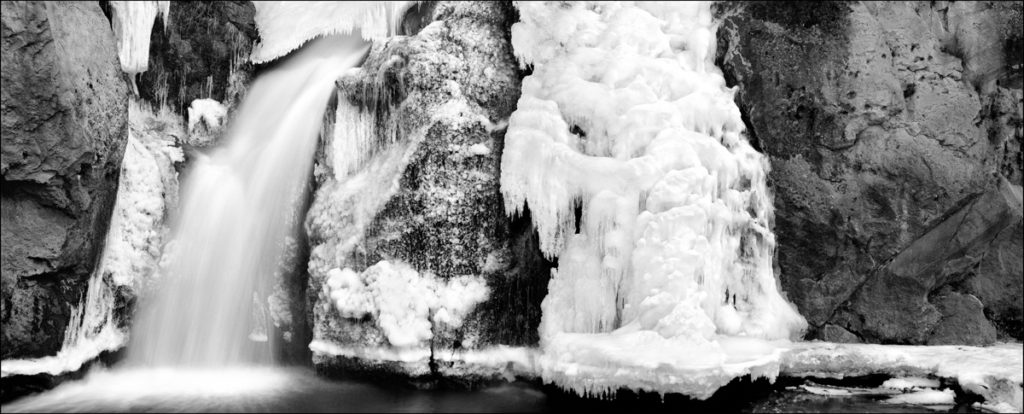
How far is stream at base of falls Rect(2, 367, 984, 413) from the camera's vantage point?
6.15 metres

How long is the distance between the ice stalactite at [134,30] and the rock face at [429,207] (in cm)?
246

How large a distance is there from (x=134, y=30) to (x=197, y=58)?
70 cm

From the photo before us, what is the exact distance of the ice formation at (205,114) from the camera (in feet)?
28.9

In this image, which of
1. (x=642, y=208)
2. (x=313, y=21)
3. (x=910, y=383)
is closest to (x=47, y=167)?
(x=313, y=21)

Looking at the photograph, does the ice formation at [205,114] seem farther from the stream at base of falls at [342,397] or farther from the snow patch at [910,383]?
the snow patch at [910,383]

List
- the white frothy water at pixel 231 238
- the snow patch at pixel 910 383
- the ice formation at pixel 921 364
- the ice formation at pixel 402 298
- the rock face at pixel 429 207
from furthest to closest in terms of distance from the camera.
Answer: the white frothy water at pixel 231 238, the rock face at pixel 429 207, the ice formation at pixel 402 298, the snow patch at pixel 910 383, the ice formation at pixel 921 364

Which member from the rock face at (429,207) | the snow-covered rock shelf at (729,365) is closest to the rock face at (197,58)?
the rock face at (429,207)

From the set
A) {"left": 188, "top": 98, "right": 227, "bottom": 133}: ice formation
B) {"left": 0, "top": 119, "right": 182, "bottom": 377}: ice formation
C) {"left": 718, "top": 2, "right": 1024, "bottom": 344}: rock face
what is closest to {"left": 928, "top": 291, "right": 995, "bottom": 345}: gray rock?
{"left": 718, "top": 2, "right": 1024, "bottom": 344}: rock face

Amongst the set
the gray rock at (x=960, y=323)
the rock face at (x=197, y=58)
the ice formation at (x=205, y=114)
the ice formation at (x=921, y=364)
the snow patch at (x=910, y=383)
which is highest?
the rock face at (x=197, y=58)

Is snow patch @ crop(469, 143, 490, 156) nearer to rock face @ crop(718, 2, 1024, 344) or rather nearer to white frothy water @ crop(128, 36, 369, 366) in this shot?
white frothy water @ crop(128, 36, 369, 366)

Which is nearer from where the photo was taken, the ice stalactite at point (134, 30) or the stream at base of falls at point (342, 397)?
the stream at base of falls at point (342, 397)

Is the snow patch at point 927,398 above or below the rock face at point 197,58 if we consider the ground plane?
below

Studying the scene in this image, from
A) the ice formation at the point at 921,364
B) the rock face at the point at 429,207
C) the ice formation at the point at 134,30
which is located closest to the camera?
the ice formation at the point at 921,364

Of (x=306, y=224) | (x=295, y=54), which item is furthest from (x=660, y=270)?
(x=295, y=54)
